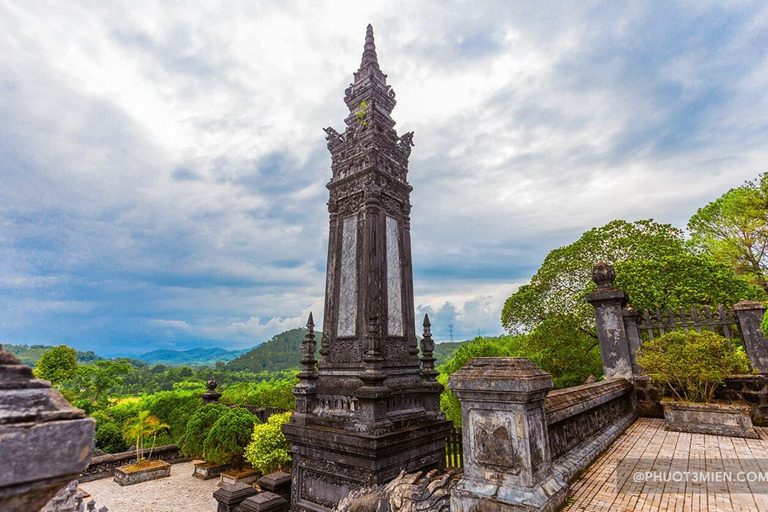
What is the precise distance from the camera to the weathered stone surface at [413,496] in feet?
13.0

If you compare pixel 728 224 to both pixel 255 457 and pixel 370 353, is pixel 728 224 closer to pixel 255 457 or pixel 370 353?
pixel 370 353

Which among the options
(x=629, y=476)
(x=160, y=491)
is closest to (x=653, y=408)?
(x=629, y=476)

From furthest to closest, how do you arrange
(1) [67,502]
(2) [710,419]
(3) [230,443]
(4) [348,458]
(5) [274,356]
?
(5) [274,356], (3) [230,443], (4) [348,458], (2) [710,419], (1) [67,502]

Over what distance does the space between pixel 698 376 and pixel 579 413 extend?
4.23 meters

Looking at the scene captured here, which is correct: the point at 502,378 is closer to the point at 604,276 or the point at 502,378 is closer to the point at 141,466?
the point at 604,276

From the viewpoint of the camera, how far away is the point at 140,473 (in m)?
12.6

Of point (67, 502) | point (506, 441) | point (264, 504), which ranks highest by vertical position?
point (506, 441)

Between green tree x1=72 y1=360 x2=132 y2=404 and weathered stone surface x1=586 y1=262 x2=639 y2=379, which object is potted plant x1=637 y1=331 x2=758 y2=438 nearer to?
weathered stone surface x1=586 y1=262 x2=639 y2=379

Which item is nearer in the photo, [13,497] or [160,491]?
[13,497]

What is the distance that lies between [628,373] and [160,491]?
1501cm

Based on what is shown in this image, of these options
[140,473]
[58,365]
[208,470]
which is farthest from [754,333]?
[58,365]

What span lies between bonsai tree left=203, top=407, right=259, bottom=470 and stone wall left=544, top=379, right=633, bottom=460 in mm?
11573

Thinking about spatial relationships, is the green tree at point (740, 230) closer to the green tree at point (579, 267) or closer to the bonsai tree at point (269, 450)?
the green tree at point (579, 267)

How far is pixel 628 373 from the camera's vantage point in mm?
9352
